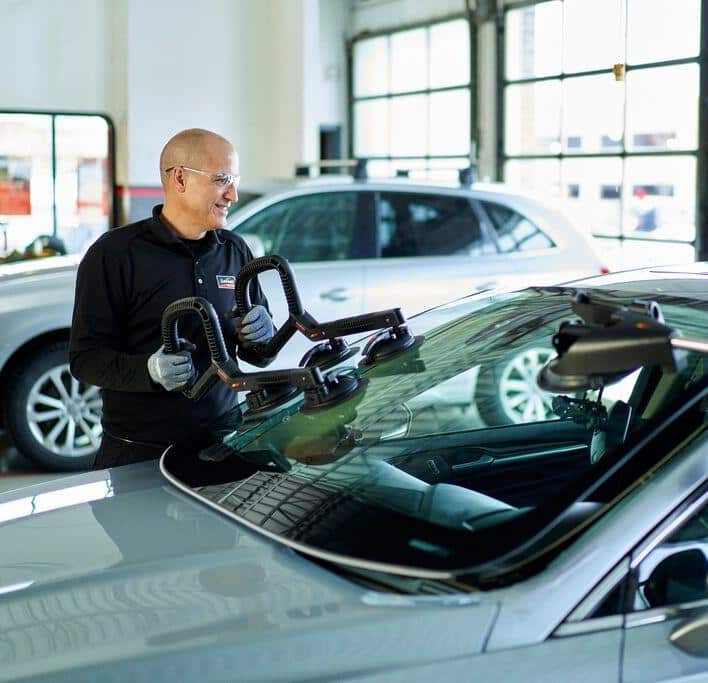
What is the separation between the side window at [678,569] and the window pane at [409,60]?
1117cm

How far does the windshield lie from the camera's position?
2047 mm

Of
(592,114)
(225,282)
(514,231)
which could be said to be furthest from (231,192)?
(592,114)

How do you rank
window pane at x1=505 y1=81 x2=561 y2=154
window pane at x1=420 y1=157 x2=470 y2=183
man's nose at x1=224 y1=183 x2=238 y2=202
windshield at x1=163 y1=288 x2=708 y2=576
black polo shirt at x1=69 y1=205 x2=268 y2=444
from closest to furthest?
1. windshield at x1=163 y1=288 x2=708 y2=576
2. black polo shirt at x1=69 y1=205 x2=268 y2=444
3. man's nose at x1=224 y1=183 x2=238 y2=202
4. window pane at x1=505 y1=81 x2=561 y2=154
5. window pane at x1=420 y1=157 x2=470 y2=183

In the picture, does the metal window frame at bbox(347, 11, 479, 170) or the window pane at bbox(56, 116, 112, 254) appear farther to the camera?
the window pane at bbox(56, 116, 112, 254)

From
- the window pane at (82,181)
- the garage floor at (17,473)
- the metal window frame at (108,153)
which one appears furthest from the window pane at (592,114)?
the garage floor at (17,473)

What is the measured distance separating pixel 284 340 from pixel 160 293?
47cm

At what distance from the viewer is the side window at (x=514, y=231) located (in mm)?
7121

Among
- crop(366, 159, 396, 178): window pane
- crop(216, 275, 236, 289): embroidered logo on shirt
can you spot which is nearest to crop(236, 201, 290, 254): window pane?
crop(216, 275, 236, 289): embroidered logo on shirt

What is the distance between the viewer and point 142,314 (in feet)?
10.6

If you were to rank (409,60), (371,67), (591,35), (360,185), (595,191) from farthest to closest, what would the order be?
1. (371,67)
2. (409,60)
3. (595,191)
4. (591,35)
5. (360,185)

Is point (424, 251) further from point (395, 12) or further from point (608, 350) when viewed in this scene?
point (395, 12)

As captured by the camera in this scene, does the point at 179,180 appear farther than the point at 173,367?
Yes

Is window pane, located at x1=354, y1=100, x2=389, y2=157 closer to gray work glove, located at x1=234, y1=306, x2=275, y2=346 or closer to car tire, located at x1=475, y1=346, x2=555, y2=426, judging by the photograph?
car tire, located at x1=475, y1=346, x2=555, y2=426

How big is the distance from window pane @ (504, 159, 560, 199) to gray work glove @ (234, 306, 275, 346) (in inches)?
319
